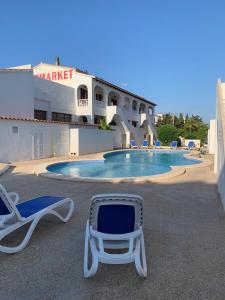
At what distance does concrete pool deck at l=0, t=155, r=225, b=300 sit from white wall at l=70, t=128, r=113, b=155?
13328 mm

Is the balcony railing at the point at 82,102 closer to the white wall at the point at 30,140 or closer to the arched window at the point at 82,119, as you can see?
the arched window at the point at 82,119

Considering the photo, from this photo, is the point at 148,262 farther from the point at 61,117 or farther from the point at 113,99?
the point at 113,99

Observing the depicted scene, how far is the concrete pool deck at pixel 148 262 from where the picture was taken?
2805 millimetres

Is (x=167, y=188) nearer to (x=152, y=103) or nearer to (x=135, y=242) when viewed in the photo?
(x=135, y=242)

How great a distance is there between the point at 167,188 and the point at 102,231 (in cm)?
510

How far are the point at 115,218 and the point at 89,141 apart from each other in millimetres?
18151

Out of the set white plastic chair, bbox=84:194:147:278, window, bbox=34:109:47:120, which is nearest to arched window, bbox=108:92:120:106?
window, bbox=34:109:47:120

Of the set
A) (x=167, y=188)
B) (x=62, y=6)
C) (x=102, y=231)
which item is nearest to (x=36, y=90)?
(x=62, y=6)

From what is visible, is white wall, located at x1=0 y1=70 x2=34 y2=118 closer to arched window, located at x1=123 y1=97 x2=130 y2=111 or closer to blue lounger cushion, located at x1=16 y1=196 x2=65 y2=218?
blue lounger cushion, located at x1=16 y1=196 x2=65 y2=218

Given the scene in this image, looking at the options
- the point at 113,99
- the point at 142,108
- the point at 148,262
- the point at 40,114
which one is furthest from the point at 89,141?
the point at 142,108

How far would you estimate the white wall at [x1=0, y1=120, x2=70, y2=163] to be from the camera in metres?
14.1

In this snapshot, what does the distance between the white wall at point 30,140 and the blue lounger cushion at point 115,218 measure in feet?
40.5

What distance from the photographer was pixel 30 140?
15.6m

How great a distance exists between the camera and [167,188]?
7.98 metres
